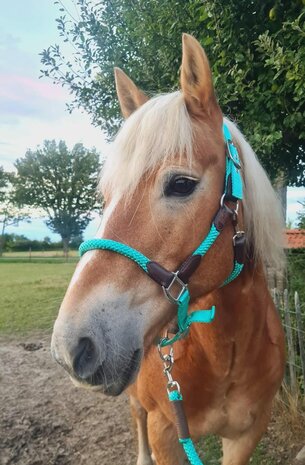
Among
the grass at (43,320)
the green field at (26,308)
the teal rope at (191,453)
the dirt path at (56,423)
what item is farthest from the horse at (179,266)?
the green field at (26,308)

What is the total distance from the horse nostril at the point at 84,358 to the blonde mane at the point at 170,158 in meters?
0.61

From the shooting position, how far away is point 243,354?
7.66 feet

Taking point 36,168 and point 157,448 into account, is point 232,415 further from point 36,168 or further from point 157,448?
point 36,168

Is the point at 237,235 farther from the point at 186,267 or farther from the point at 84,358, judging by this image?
the point at 84,358

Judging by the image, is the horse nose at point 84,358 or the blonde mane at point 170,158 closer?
the horse nose at point 84,358

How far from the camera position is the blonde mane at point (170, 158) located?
1.68m

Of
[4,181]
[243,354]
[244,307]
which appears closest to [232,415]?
[243,354]

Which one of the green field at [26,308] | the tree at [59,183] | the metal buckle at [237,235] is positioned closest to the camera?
the metal buckle at [237,235]

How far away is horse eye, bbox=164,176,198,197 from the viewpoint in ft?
5.41

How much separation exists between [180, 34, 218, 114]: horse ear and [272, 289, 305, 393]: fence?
2.97 meters

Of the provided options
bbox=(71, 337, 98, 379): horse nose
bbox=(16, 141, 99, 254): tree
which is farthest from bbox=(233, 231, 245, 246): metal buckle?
bbox=(16, 141, 99, 254): tree

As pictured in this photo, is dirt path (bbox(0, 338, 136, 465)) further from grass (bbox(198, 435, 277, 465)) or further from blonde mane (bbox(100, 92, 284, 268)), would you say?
blonde mane (bbox(100, 92, 284, 268))

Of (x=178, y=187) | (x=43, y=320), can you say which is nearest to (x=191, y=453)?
(x=178, y=187)

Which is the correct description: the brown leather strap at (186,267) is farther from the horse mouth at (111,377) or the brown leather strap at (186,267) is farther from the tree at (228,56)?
the tree at (228,56)
